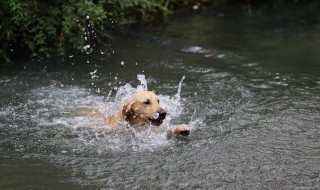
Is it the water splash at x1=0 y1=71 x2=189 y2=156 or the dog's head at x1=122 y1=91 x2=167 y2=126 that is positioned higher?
the dog's head at x1=122 y1=91 x2=167 y2=126

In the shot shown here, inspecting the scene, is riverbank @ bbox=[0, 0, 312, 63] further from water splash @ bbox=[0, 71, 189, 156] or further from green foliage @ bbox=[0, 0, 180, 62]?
water splash @ bbox=[0, 71, 189, 156]

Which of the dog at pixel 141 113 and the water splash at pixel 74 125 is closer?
the water splash at pixel 74 125

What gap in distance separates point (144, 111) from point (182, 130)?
66cm

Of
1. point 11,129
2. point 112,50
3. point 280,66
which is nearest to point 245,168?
point 11,129

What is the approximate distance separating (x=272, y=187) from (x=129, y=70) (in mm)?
4981

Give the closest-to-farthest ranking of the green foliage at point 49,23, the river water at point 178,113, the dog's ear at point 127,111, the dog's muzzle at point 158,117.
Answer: the river water at point 178,113 < the dog's muzzle at point 158,117 < the dog's ear at point 127,111 < the green foliage at point 49,23

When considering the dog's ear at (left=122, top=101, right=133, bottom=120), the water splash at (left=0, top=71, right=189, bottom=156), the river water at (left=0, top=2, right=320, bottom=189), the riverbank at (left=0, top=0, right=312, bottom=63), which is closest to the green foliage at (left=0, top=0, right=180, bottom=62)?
the riverbank at (left=0, top=0, right=312, bottom=63)

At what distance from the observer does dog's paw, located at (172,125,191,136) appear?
5.95 meters

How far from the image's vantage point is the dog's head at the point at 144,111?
630 centimetres

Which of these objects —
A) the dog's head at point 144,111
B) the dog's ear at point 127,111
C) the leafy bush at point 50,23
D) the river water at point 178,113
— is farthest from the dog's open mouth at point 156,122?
the leafy bush at point 50,23

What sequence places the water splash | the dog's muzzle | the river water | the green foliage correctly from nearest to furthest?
the river water, the water splash, the dog's muzzle, the green foliage

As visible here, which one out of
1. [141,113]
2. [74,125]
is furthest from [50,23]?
[141,113]

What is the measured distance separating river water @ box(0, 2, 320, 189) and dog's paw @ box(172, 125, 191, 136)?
0.26ft

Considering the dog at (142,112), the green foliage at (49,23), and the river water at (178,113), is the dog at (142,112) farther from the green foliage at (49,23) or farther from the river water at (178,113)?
the green foliage at (49,23)
